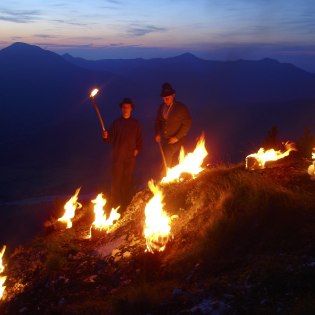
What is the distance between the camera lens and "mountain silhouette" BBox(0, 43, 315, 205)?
2370 inches

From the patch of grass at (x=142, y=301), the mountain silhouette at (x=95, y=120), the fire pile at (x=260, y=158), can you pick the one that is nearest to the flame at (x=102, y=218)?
the fire pile at (x=260, y=158)

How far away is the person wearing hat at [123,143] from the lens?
8.91 m

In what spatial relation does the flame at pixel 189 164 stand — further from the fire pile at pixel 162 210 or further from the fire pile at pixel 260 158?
the fire pile at pixel 260 158

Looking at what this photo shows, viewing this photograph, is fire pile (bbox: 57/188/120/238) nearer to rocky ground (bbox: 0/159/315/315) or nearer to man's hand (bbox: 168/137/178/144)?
rocky ground (bbox: 0/159/315/315)

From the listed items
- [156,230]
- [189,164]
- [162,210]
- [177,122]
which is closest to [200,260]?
[156,230]

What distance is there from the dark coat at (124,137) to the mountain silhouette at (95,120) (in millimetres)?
3356

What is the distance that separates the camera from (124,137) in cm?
895

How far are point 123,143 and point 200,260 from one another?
3.84 metres

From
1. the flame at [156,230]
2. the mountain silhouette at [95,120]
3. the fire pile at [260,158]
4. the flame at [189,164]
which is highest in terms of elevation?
the fire pile at [260,158]

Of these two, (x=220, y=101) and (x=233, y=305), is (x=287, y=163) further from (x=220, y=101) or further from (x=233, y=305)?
(x=220, y=101)

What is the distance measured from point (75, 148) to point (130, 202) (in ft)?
252

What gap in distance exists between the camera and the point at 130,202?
963 centimetres

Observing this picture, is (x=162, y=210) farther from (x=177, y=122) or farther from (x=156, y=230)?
(x=177, y=122)

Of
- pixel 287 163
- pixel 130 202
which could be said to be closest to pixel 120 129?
pixel 130 202
